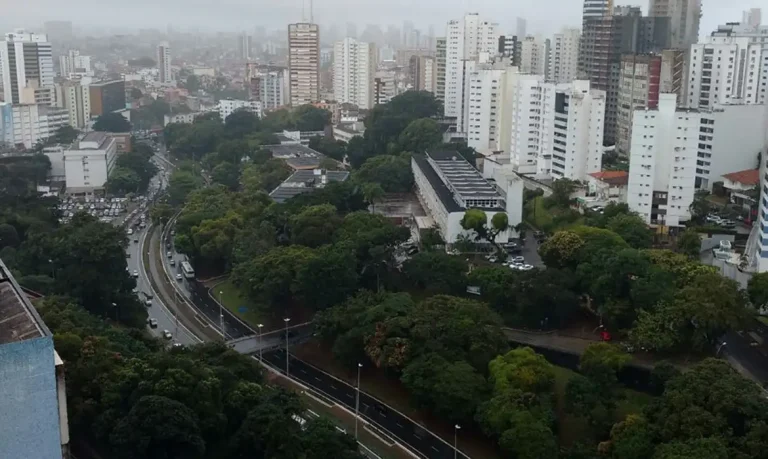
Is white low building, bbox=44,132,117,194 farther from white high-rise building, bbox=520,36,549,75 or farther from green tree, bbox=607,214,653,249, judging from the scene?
white high-rise building, bbox=520,36,549,75

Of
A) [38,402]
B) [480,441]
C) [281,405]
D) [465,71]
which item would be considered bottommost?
[480,441]

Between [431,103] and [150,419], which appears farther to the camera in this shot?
[431,103]

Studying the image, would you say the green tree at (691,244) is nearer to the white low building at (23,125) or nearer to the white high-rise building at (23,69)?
the white low building at (23,125)

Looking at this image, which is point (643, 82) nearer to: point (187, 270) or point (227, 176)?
point (227, 176)

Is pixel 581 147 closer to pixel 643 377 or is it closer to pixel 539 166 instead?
pixel 539 166

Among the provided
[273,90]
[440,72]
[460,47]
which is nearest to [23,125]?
[273,90]

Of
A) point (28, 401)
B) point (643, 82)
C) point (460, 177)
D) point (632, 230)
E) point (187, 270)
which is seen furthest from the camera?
point (643, 82)

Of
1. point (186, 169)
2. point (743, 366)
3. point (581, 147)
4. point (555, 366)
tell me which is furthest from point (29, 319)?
point (186, 169)
